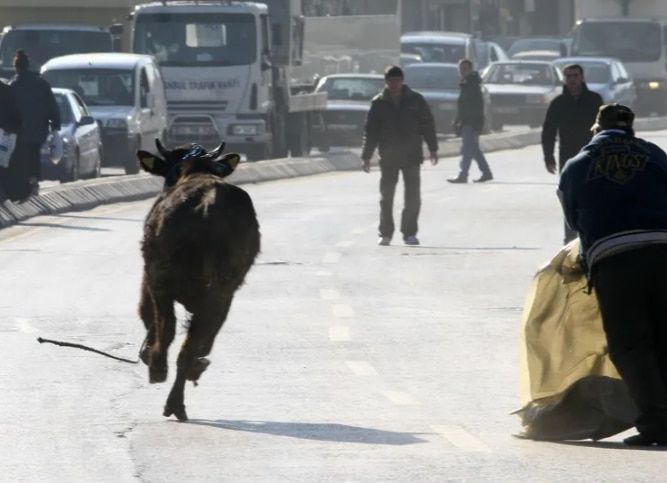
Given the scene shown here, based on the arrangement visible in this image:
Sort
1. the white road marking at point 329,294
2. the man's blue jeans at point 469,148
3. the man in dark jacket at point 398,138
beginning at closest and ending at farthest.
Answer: the white road marking at point 329,294
the man in dark jacket at point 398,138
the man's blue jeans at point 469,148

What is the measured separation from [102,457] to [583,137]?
1085cm

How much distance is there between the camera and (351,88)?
41.6m

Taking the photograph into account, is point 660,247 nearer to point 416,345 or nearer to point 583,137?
point 416,345

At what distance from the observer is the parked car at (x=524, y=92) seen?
4897 centimetres

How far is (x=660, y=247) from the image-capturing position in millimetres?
8953

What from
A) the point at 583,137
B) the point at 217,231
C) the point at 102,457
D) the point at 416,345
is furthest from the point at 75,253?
the point at 102,457

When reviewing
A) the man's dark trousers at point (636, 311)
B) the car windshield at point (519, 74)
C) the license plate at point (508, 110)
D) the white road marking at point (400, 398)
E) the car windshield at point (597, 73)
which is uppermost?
the man's dark trousers at point (636, 311)

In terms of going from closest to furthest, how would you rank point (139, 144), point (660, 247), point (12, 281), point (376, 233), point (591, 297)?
point (660, 247), point (591, 297), point (12, 281), point (376, 233), point (139, 144)

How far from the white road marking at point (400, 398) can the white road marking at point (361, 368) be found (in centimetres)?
70

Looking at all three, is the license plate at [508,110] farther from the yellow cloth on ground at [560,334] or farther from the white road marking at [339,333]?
the yellow cloth on ground at [560,334]

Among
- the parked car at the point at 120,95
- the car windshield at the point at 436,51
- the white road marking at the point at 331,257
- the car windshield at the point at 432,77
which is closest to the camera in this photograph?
the white road marking at the point at 331,257

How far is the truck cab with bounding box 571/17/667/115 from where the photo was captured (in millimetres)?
53469

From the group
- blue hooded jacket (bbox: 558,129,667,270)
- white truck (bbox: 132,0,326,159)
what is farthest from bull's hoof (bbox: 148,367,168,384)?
white truck (bbox: 132,0,326,159)

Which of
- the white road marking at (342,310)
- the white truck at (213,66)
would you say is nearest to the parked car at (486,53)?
the white truck at (213,66)
